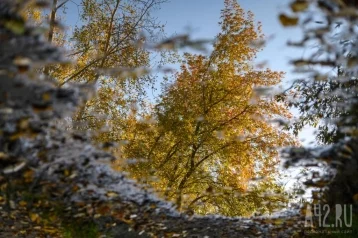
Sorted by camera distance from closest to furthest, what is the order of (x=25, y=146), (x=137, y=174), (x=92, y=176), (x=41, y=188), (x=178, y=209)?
(x=25, y=146), (x=41, y=188), (x=92, y=176), (x=178, y=209), (x=137, y=174)

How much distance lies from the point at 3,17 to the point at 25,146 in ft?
3.70

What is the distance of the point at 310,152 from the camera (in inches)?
142

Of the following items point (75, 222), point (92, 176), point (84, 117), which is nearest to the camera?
point (92, 176)

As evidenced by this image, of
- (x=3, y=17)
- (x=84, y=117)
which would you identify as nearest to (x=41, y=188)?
(x=3, y=17)

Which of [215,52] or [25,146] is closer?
[25,146]

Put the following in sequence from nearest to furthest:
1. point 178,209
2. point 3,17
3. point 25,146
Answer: point 3,17, point 25,146, point 178,209

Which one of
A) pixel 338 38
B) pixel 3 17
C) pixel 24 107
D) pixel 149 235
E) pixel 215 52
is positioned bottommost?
pixel 149 235

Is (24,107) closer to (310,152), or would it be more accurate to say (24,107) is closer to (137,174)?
(310,152)

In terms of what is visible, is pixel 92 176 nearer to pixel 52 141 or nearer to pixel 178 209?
pixel 52 141

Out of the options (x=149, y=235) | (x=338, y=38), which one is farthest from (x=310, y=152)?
(x=149, y=235)

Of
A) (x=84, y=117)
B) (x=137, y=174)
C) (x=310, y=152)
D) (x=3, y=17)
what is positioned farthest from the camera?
(x=84, y=117)

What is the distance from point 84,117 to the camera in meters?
16.2

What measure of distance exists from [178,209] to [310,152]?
3567 mm

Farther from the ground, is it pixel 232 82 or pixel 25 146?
pixel 232 82
